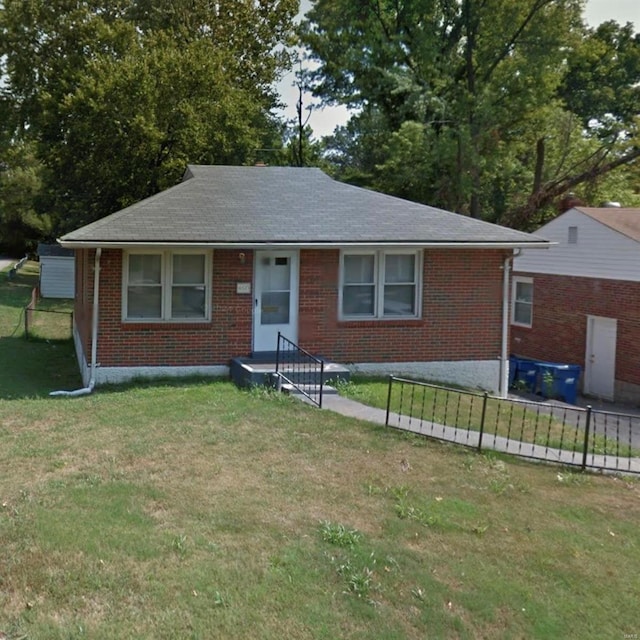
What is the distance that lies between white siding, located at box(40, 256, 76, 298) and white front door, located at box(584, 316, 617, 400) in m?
22.8

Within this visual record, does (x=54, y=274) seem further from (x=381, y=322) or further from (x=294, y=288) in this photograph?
(x=381, y=322)

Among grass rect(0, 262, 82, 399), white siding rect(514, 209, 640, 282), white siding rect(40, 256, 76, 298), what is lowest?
grass rect(0, 262, 82, 399)

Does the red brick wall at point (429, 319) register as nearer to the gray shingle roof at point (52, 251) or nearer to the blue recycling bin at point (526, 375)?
the blue recycling bin at point (526, 375)

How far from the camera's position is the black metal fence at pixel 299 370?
10.3 metres

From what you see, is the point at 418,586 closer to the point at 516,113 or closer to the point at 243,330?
the point at 243,330

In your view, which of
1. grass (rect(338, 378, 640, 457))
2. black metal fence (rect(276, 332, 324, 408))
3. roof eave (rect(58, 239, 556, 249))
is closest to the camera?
grass (rect(338, 378, 640, 457))

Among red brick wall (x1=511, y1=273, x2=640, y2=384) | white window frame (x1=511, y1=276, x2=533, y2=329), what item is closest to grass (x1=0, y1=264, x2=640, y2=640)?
red brick wall (x1=511, y1=273, x2=640, y2=384)

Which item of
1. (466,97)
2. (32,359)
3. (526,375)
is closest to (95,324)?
(32,359)

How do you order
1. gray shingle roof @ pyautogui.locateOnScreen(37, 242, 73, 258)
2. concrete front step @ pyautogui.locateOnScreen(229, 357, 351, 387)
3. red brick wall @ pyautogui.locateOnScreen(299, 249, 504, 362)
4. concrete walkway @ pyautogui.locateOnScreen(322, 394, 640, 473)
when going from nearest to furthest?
concrete walkway @ pyautogui.locateOnScreen(322, 394, 640, 473)
concrete front step @ pyautogui.locateOnScreen(229, 357, 351, 387)
red brick wall @ pyautogui.locateOnScreen(299, 249, 504, 362)
gray shingle roof @ pyautogui.locateOnScreen(37, 242, 73, 258)

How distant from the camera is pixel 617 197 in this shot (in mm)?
30484

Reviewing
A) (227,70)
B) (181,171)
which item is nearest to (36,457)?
(181,171)

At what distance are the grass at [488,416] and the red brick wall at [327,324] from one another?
3.56 ft

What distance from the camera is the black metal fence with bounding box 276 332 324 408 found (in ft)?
33.9

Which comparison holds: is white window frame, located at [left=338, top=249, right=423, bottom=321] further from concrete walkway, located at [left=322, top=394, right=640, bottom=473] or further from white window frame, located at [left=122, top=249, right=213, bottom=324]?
concrete walkway, located at [left=322, top=394, right=640, bottom=473]
